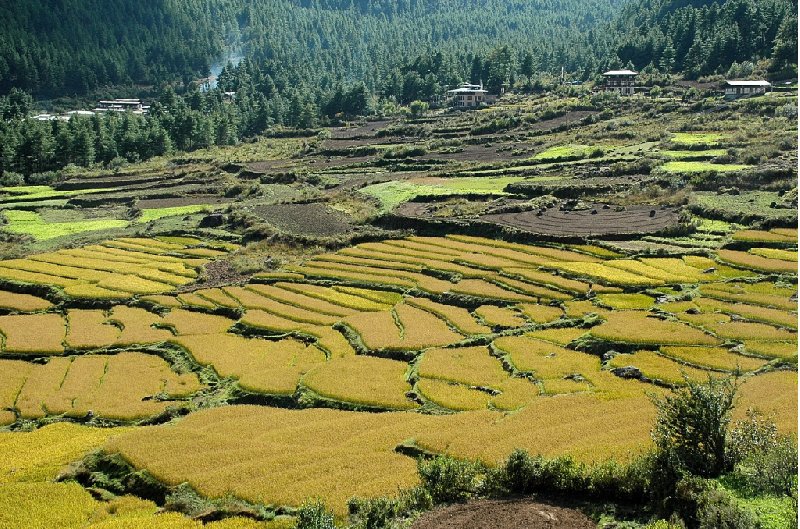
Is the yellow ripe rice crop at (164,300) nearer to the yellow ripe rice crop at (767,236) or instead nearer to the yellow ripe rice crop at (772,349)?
the yellow ripe rice crop at (772,349)

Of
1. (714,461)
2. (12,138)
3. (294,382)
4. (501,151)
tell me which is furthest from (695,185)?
(12,138)

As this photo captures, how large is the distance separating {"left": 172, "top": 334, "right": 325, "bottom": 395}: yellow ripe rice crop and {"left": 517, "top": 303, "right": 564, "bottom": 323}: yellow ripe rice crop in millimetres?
14002

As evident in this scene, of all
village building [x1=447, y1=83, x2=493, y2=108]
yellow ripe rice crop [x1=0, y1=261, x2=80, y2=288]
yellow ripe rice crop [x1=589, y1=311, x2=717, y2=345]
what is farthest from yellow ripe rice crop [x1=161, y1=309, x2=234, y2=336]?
village building [x1=447, y1=83, x2=493, y2=108]

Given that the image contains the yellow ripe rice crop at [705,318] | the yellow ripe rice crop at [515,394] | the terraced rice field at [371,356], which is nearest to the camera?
the terraced rice field at [371,356]

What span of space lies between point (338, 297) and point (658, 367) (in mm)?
25358

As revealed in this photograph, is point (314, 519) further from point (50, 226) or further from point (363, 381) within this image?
point (50, 226)

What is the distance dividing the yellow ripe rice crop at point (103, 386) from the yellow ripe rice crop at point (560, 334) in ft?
67.1

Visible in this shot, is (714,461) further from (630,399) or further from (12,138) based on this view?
(12,138)

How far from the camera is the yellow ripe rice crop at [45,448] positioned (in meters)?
31.3

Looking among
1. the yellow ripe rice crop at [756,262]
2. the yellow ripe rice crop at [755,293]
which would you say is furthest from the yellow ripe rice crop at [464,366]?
the yellow ripe rice crop at [756,262]

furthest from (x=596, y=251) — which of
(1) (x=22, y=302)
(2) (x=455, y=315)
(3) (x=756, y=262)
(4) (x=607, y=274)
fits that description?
(1) (x=22, y=302)

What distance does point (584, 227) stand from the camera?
70.9 metres

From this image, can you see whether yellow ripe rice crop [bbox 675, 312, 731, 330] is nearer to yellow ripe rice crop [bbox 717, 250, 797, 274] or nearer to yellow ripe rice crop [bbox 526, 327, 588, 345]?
yellow ripe rice crop [bbox 526, 327, 588, 345]

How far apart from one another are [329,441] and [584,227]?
147 ft
